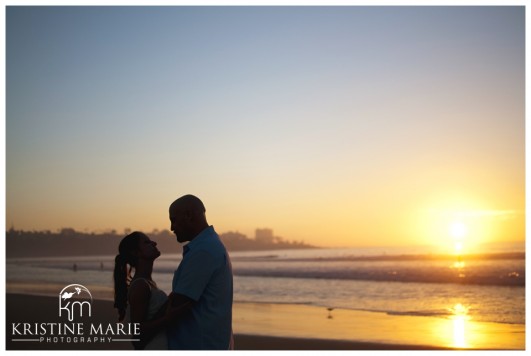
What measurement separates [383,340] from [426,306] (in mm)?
6958

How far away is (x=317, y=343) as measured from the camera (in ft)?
32.2

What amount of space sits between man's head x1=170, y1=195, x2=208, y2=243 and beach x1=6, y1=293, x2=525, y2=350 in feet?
23.4

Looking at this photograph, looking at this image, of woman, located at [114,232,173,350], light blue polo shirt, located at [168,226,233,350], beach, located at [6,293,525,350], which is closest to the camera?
light blue polo shirt, located at [168,226,233,350]

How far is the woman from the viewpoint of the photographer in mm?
2676

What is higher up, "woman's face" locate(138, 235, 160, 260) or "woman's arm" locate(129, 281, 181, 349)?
"woman's face" locate(138, 235, 160, 260)

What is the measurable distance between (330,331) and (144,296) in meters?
8.78

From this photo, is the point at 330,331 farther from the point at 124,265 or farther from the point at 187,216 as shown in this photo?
the point at 187,216

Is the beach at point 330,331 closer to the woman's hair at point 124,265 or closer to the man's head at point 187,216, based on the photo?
the woman's hair at point 124,265

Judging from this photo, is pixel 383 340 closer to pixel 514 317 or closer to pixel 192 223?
pixel 514 317

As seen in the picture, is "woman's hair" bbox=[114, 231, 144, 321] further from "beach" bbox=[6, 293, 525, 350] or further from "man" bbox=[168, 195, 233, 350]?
"beach" bbox=[6, 293, 525, 350]

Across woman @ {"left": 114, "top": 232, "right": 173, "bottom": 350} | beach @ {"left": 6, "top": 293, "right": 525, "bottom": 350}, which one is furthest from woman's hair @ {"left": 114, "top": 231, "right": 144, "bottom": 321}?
beach @ {"left": 6, "top": 293, "right": 525, "bottom": 350}

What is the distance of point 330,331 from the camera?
435 inches

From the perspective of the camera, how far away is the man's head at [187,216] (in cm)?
264
